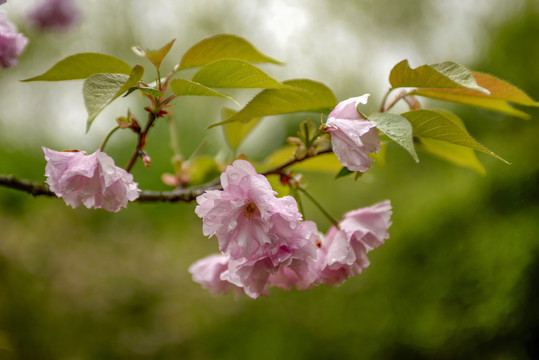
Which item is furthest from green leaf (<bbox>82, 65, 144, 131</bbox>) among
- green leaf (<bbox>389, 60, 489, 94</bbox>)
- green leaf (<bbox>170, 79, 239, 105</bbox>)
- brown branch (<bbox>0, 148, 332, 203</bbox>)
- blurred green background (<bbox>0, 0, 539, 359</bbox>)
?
blurred green background (<bbox>0, 0, 539, 359</bbox>)

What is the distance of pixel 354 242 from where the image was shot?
0.56 metres

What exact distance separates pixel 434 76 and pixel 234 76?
214 mm

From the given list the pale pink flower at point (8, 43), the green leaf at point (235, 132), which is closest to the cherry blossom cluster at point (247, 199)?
the pale pink flower at point (8, 43)

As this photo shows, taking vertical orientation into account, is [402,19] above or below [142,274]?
above

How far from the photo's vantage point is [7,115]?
3479 millimetres

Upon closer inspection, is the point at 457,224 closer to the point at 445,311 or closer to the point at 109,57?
the point at 445,311

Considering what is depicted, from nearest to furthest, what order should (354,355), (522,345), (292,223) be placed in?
(292,223), (522,345), (354,355)

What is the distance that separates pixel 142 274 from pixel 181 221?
55.4 inches

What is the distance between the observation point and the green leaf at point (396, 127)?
41cm

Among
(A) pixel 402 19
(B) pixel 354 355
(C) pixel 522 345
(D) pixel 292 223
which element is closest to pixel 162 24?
(A) pixel 402 19

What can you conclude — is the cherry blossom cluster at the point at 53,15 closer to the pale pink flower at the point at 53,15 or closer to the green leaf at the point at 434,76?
the pale pink flower at the point at 53,15

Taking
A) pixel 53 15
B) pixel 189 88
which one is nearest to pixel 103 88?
pixel 189 88

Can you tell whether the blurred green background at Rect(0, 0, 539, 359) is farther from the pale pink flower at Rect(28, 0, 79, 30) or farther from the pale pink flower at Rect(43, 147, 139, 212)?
the pale pink flower at Rect(43, 147, 139, 212)

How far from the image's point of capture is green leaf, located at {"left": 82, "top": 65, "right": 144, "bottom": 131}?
0.40 m
